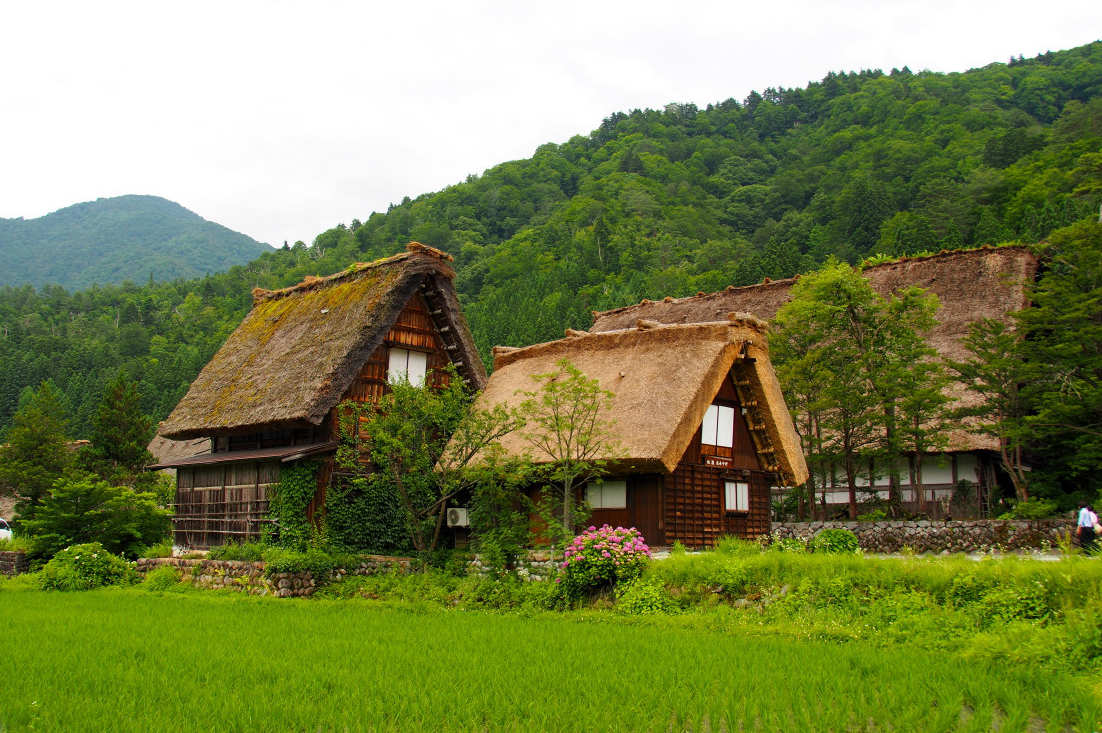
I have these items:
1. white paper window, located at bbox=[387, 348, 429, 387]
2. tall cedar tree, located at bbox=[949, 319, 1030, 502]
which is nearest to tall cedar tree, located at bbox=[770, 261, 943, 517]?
tall cedar tree, located at bbox=[949, 319, 1030, 502]

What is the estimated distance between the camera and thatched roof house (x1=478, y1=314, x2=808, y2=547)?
17234 mm

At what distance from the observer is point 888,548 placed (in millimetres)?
21281

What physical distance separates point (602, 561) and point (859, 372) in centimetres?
1195

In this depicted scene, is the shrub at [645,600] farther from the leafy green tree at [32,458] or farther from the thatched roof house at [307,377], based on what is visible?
the leafy green tree at [32,458]

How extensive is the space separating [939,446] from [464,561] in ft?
41.0

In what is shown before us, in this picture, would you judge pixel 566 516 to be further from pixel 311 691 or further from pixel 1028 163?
pixel 1028 163

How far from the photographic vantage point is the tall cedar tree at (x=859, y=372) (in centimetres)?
2188

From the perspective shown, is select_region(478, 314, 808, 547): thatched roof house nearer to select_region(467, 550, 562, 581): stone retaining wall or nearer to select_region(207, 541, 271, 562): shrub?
select_region(467, 550, 562, 581): stone retaining wall

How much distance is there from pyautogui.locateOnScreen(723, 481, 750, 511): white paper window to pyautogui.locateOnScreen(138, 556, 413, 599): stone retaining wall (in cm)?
750

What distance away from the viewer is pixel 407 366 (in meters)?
21.7

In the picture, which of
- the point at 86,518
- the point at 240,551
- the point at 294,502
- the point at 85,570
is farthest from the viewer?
the point at 86,518

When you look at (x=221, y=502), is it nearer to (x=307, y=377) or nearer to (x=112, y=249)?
(x=307, y=377)

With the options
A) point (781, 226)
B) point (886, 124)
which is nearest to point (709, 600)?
point (781, 226)

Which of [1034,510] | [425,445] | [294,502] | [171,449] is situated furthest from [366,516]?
[171,449]
